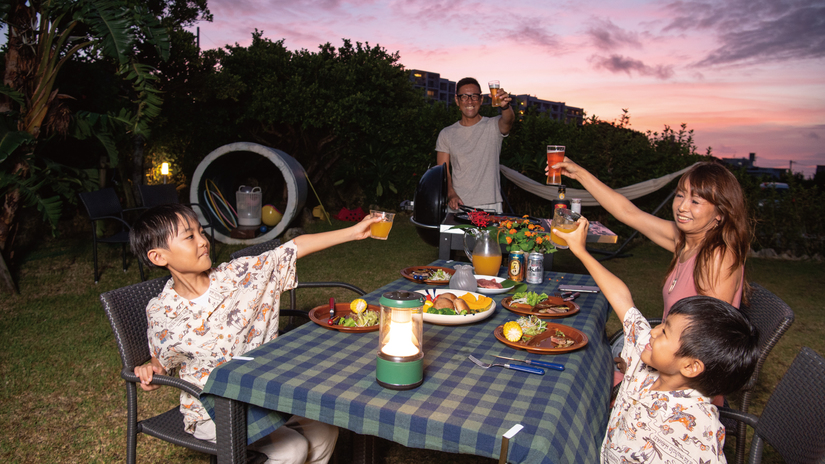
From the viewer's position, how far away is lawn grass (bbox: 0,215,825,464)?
269 centimetres

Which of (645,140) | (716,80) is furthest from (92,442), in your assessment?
(716,80)

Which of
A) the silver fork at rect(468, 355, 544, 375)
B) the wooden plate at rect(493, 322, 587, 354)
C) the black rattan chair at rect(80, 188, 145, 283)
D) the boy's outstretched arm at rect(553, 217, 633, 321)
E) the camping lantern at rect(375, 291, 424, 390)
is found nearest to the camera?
the camping lantern at rect(375, 291, 424, 390)

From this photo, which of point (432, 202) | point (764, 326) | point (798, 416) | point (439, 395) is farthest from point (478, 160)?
point (439, 395)

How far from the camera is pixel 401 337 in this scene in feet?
4.37

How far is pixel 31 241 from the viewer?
7.30m

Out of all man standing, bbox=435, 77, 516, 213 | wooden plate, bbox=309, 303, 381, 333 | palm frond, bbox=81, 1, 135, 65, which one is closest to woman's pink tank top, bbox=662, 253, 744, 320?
wooden plate, bbox=309, 303, 381, 333

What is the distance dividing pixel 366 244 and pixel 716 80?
24.1 feet

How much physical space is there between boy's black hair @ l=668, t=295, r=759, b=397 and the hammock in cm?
597

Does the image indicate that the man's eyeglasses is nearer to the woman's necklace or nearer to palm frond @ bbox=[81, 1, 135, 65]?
the woman's necklace

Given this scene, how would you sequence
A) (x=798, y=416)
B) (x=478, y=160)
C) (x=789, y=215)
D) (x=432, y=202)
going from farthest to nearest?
(x=789, y=215) < (x=478, y=160) < (x=432, y=202) < (x=798, y=416)

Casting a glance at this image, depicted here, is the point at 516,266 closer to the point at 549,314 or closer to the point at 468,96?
the point at 549,314

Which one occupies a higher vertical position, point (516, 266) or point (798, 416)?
point (516, 266)

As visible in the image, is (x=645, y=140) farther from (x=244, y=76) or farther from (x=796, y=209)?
(x=244, y=76)

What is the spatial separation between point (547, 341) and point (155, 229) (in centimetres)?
147
